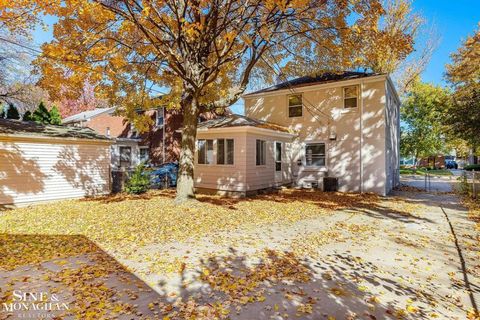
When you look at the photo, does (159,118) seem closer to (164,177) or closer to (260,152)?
(164,177)

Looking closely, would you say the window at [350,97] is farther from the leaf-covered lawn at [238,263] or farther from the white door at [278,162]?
the leaf-covered lawn at [238,263]

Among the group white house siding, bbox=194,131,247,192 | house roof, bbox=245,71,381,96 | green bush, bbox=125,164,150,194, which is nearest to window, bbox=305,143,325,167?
house roof, bbox=245,71,381,96

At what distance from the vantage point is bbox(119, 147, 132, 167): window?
24.2 meters

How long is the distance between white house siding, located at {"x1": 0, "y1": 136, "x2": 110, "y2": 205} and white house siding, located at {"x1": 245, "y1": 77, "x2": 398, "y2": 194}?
10.3m

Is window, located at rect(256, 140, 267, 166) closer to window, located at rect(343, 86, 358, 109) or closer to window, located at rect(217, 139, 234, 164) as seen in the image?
window, located at rect(217, 139, 234, 164)

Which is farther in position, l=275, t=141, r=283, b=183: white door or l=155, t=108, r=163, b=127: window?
l=155, t=108, r=163, b=127: window

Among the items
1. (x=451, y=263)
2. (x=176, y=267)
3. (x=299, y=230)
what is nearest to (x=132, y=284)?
(x=176, y=267)

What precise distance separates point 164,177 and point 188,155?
23.5ft

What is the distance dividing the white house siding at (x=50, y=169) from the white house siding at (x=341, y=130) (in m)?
10.3

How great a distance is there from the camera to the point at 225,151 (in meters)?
13.8

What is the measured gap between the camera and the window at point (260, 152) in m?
14.2

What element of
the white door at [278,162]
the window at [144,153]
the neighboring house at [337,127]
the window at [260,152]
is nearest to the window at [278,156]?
the white door at [278,162]

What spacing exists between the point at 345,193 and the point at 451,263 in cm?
958

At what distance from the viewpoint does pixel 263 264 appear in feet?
16.7
